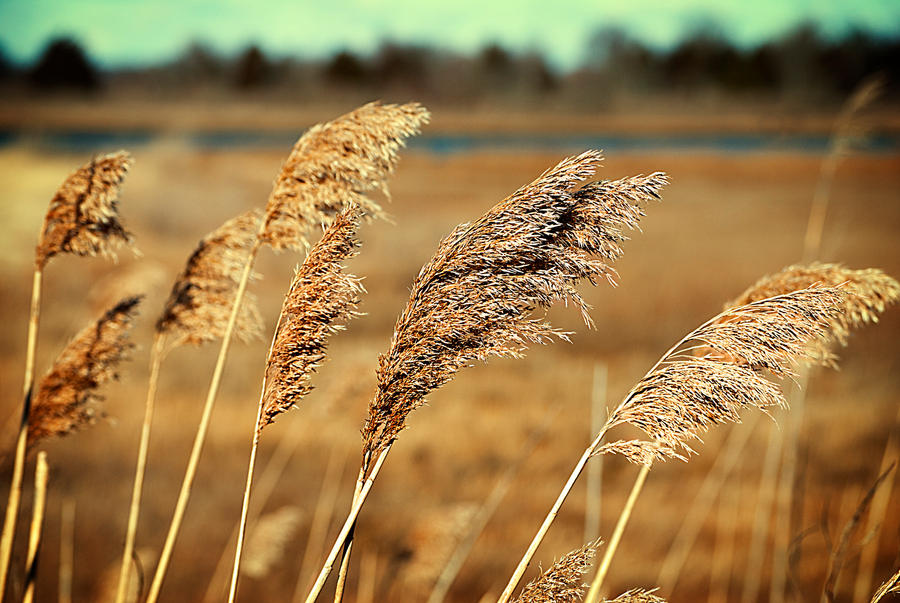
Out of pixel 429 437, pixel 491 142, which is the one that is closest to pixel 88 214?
pixel 429 437

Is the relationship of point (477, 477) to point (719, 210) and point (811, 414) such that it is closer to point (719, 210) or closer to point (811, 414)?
point (811, 414)

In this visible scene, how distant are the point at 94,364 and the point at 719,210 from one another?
84.2 ft

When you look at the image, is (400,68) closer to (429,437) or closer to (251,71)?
(251,71)

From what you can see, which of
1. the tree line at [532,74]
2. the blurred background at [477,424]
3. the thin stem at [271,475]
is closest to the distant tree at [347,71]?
the tree line at [532,74]

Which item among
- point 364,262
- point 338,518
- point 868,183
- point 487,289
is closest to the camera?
point 487,289

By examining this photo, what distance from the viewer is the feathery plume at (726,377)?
1289 mm

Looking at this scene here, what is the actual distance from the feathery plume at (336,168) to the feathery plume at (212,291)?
26 cm

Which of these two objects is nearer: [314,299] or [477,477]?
[314,299]

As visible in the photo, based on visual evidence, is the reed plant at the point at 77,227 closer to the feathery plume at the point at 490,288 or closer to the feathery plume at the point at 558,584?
the feathery plume at the point at 490,288

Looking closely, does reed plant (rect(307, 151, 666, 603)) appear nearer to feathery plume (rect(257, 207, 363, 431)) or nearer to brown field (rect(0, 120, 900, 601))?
feathery plume (rect(257, 207, 363, 431))

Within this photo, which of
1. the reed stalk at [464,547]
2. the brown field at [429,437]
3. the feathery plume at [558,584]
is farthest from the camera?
the brown field at [429,437]

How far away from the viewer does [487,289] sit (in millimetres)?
1265

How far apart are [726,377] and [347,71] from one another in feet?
281

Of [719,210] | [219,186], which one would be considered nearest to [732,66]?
[719,210]
